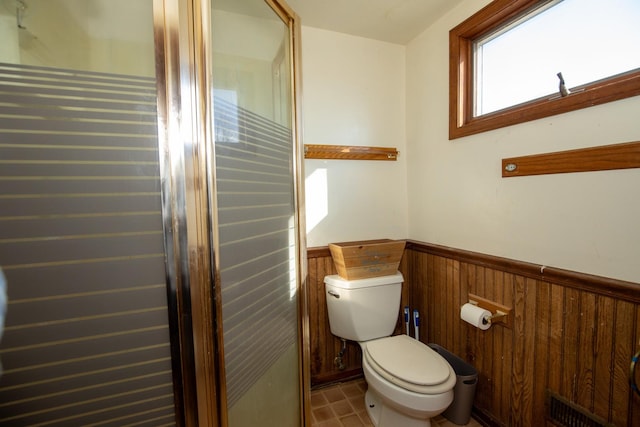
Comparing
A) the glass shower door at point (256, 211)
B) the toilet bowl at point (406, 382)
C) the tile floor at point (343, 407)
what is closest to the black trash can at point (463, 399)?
the tile floor at point (343, 407)

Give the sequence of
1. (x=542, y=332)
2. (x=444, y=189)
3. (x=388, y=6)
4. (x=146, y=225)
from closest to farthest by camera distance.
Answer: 1. (x=146, y=225)
2. (x=542, y=332)
3. (x=388, y=6)
4. (x=444, y=189)

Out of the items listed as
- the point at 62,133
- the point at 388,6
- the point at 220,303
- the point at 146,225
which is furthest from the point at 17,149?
the point at 388,6

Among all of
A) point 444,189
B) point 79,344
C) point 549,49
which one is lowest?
point 79,344

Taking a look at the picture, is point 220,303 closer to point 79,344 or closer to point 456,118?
point 79,344

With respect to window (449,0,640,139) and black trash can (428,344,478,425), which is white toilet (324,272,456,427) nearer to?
black trash can (428,344,478,425)

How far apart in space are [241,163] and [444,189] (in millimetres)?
1290

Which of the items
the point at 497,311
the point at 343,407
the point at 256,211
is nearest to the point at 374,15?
the point at 256,211

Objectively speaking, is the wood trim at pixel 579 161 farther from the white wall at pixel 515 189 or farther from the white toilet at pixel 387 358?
the white toilet at pixel 387 358

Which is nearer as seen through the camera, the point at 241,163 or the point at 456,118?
the point at 241,163

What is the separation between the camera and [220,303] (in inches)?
31.6

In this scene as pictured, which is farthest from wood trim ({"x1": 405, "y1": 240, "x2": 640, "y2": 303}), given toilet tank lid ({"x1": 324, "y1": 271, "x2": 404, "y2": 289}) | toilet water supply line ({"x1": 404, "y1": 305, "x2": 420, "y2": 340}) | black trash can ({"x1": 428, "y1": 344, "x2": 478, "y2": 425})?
black trash can ({"x1": 428, "y1": 344, "x2": 478, "y2": 425})

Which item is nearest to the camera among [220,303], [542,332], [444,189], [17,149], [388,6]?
[17,149]

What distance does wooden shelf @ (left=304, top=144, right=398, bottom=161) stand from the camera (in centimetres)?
171

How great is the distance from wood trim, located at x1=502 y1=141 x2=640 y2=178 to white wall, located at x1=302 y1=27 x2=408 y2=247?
2.57ft
